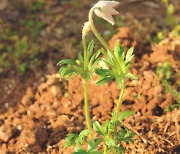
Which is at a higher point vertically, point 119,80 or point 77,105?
point 119,80

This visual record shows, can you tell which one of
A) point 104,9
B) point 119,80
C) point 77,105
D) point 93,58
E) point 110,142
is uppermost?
point 104,9

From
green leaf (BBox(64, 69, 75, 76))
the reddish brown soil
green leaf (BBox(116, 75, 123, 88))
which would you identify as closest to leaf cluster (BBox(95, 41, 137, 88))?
green leaf (BBox(116, 75, 123, 88))

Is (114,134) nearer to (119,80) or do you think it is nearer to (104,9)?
(119,80)

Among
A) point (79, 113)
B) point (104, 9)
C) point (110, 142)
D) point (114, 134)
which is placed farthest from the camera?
point (79, 113)

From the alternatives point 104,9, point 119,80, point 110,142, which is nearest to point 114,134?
point 110,142

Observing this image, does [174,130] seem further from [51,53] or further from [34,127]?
[51,53]

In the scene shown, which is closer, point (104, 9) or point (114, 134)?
point (104, 9)

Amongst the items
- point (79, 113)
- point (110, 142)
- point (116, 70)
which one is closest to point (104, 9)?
point (116, 70)

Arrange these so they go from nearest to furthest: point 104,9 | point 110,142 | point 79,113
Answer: point 104,9 → point 110,142 → point 79,113

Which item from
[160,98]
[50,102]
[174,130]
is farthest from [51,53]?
[174,130]
